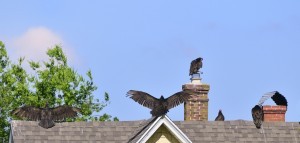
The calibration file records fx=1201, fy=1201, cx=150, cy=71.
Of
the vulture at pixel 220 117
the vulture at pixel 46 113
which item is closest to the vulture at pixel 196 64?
the vulture at pixel 220 117

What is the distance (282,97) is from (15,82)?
23.1 meters

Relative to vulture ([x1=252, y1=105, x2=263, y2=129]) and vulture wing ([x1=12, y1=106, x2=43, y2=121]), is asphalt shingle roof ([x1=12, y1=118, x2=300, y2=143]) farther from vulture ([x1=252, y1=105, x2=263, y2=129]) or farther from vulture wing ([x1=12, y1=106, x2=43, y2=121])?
vulture wing ([x1=12, y1=106, x2=43, y2=121])

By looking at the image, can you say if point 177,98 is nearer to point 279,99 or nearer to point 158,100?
point 158,100

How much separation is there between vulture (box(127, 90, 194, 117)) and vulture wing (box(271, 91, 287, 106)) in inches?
137

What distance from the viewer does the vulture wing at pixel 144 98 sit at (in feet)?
116

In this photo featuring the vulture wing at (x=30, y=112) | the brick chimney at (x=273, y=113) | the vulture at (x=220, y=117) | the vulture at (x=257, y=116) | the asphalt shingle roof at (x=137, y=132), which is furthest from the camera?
the vulture at (x=220, y=117)

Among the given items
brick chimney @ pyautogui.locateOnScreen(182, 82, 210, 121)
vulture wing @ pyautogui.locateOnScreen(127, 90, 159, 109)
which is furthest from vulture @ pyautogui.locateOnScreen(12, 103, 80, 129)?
brick chimney @ pyautogui.locateOnScreen(182, 82, 210, 121)

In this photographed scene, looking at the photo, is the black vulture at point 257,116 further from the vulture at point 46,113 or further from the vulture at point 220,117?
the vulture at point 46,113

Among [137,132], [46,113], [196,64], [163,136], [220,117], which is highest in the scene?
[196,64]

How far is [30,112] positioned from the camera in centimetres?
3581

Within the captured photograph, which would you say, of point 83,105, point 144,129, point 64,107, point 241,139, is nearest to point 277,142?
point 241,139

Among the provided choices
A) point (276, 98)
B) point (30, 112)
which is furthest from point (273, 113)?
point (30, 112)

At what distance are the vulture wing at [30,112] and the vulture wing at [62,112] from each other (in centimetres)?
45

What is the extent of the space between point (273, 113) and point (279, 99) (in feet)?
1.63
